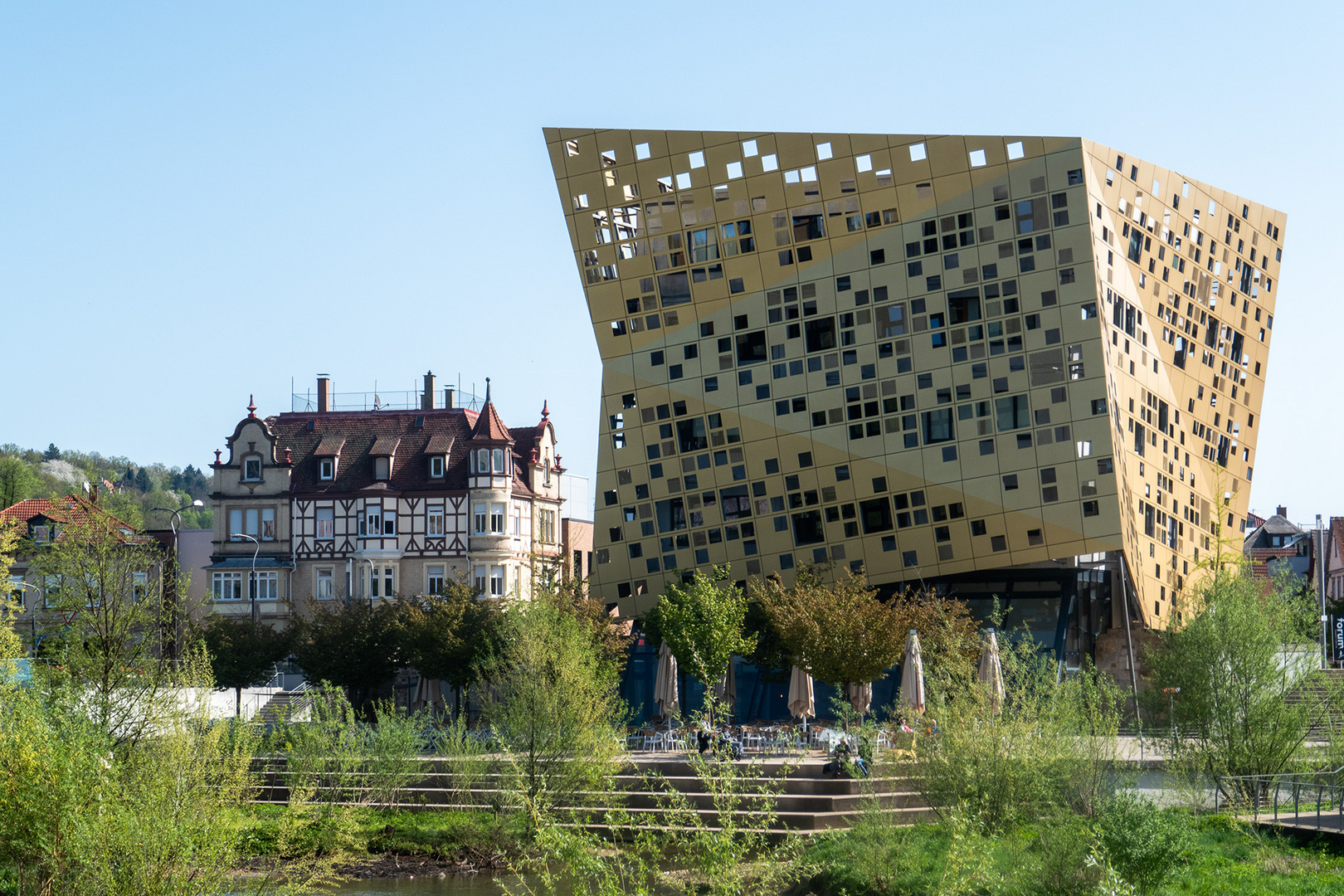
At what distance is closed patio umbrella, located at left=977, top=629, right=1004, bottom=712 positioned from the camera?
34.1 metres

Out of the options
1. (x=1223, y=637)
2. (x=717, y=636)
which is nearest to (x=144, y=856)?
(x=1223, y=637)

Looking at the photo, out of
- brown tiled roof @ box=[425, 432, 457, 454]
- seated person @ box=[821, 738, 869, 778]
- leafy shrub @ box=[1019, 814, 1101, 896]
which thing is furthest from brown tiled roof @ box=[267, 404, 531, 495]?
leafy shrub @ box=[1019, 814, 1101, 896]

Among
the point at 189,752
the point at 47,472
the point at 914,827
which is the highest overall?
the point at 47,472

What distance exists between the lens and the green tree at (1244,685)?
30984 millimetres

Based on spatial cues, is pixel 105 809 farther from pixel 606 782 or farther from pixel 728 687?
pixel 728 687

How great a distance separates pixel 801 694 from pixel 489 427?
27.3 metres

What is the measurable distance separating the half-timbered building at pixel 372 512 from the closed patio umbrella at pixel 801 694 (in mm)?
23152

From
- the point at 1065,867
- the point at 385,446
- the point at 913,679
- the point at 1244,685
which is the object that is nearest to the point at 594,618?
the point at 913,679

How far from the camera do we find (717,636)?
1754 inches

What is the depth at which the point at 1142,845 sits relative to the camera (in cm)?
2150

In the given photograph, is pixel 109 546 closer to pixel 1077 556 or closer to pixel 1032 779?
pixel 1032 779

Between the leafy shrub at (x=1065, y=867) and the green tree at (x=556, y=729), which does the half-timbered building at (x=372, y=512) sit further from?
the leafy shrub at (x=1065, y=867)

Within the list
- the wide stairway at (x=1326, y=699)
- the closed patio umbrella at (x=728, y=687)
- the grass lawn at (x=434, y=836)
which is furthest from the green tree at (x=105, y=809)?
the closed patio umbrella at (x=728, y=687)

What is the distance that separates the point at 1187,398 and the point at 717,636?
2206cm
